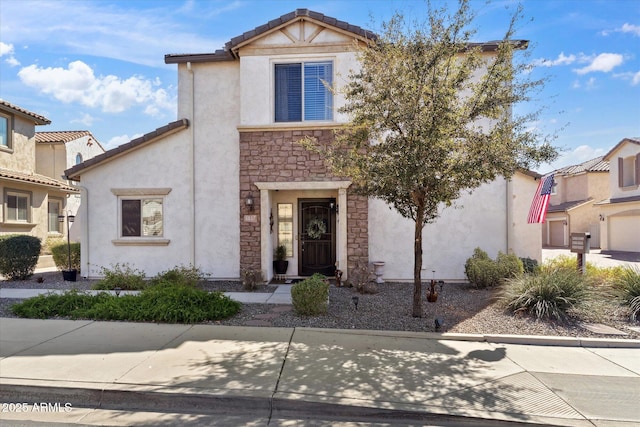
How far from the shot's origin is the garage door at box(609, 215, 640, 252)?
23.4 m

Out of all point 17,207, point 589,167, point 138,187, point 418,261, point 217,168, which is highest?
point 589,167

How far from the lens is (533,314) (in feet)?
23.1

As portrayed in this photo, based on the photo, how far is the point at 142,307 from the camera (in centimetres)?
717

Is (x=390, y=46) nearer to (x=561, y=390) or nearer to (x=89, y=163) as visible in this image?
(x=561, y=390)

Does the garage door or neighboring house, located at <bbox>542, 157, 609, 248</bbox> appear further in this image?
neighboring house, located at <bbox>542, 157, 609, 248</bbox>

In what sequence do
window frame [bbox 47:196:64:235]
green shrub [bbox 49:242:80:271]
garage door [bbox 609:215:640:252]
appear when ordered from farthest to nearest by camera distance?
garage door [bbox 609:215:640:252] < window frame [bbox 47:196:64:235] < green shrub [bbox 49:242:80:271]

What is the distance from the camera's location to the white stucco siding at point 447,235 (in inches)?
412

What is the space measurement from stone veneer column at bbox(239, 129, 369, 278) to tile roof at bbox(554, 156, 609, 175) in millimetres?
24933

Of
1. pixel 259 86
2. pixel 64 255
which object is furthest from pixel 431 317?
pixel 64 255

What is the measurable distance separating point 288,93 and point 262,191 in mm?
2838

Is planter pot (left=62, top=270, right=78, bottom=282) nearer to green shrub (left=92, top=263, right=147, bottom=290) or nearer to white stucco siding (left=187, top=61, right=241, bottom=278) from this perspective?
green shrub (left=92, top=263, right=147, bottom=290)

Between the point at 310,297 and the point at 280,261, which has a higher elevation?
the point at 280,261

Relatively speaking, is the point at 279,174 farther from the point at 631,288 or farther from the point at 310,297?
the point at 631,288

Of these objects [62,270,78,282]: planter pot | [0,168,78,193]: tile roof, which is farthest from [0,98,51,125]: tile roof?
[62,270,78,282]: planter pot
